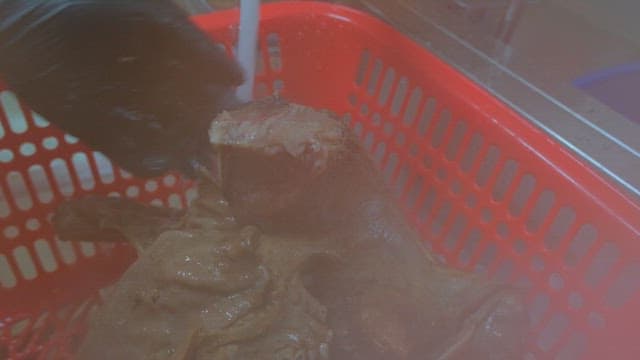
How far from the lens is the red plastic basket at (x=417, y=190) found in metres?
0.72

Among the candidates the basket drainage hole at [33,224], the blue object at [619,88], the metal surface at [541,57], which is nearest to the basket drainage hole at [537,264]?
the metal surface at [541,57]

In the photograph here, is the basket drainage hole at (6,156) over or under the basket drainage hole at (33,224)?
over

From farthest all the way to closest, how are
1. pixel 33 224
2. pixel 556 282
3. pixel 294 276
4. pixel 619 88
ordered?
1. pixel 619 88
2. pixel 33 224
3. pixel 556 282
4. pixel 294 276

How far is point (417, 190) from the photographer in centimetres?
93

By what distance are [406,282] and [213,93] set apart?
31 cm

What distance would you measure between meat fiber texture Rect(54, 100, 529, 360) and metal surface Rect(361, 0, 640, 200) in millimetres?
240

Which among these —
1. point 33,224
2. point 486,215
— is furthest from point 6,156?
point 486,215

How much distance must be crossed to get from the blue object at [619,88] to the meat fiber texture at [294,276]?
438 millimetres

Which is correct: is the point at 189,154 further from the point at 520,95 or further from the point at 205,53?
the point at 520,95

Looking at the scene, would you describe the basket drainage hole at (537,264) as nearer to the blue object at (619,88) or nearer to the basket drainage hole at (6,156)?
the blue object at (619,88)

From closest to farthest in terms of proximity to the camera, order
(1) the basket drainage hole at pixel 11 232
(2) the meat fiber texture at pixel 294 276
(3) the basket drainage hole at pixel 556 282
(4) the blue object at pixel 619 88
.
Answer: (2) the meat fiber texture at pixel 294 276, (3) the basket drainage hole at pixel 556 282, (1) the basket drainage hole at pixel 11 232, (4) the blue object at pixel 619 88

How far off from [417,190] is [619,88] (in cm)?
38

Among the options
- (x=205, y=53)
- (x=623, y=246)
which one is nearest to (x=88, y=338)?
(x=205, y=53)

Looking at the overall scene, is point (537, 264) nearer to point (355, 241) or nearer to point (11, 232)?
point (355, 241)
